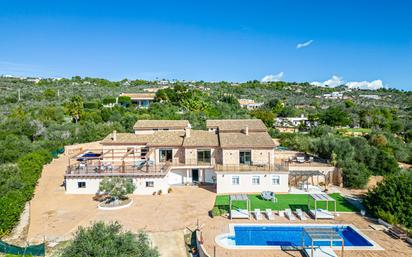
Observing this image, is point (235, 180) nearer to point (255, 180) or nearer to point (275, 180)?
point (255, 180)

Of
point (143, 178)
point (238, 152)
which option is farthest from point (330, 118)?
point (143, 178)

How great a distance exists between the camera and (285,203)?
966 inches

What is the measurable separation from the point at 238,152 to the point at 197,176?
505cm

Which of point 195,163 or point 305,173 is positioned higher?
point 195,163

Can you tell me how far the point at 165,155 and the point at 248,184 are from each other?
29.8ft

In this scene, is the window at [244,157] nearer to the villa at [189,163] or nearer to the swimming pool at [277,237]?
the villa at [189,163]

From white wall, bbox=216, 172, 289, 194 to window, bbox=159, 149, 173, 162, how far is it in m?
6.05

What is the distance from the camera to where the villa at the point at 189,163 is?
27.2m

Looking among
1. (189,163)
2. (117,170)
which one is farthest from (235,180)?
(117,170)

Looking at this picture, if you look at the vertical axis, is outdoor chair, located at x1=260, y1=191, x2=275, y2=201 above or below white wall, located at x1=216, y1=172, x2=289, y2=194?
below

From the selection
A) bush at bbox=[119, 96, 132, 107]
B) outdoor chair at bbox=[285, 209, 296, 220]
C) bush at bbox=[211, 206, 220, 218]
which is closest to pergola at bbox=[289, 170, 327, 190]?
outdoor chair at bbox=[285, 209, 296, 220]

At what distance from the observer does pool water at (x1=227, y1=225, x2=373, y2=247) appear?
17.7 m

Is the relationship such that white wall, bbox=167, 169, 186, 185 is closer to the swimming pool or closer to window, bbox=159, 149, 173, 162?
window, bbox=159, 149, 173, 162

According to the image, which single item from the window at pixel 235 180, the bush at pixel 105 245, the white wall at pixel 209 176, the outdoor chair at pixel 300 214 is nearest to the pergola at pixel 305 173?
the window at pixel 235 180
